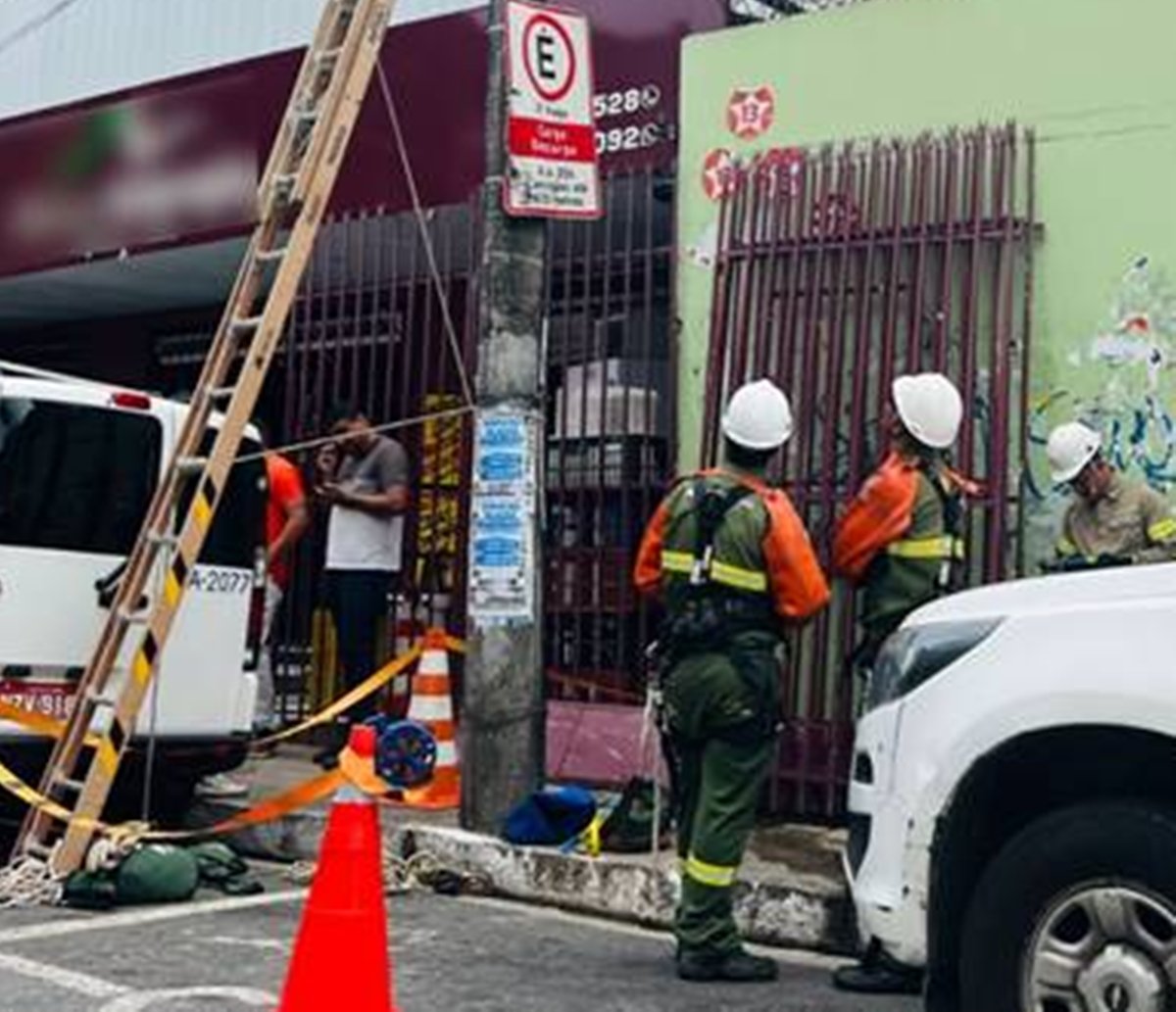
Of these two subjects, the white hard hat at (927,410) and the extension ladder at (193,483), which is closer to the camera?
the white hard hat at (927,410)

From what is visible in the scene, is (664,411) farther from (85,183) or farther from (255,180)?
(85,183)

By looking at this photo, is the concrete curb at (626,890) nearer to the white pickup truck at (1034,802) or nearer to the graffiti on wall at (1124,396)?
the white pickup truck at (1034,802)

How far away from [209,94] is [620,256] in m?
3.78

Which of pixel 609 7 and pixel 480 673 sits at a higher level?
pixel 609 7

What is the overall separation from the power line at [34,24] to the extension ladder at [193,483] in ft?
25.6

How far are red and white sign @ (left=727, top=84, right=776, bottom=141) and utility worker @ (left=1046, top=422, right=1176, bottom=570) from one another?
7.50ft

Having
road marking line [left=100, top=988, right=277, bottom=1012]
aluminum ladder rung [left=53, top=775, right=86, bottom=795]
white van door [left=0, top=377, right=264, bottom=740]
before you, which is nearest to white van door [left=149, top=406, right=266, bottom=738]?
white van door [left=0, top=377, right=264, bottom=740]

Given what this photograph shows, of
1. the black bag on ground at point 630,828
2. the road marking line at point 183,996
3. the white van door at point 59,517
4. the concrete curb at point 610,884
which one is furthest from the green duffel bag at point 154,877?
the black bag on ground at point 630,828

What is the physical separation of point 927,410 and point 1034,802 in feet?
7.39

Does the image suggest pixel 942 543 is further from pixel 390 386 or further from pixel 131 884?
pixel 390 386

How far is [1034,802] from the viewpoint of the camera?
3.99 m

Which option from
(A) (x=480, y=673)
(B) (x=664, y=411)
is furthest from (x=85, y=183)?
(A) (x=480, y=673)

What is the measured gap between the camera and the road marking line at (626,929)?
228 inches

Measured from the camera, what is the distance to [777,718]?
5520mm
